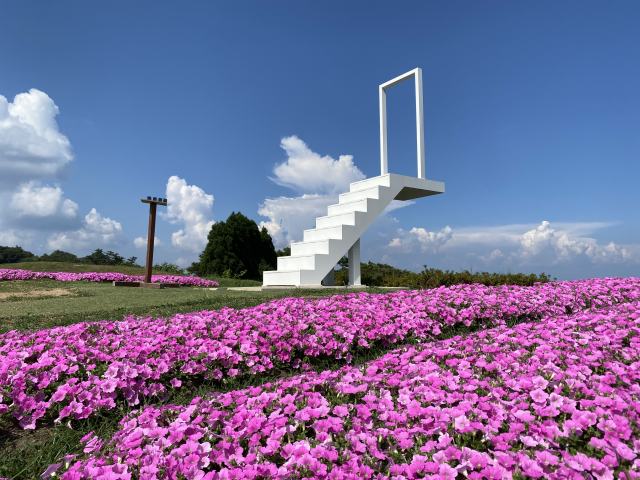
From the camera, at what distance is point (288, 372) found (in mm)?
4086

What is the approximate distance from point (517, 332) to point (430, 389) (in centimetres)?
197

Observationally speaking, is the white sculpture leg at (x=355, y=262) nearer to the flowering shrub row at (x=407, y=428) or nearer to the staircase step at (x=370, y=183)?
the staircase step at (x=370, y=183)

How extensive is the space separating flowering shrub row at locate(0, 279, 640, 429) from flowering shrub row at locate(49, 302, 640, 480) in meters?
0.79

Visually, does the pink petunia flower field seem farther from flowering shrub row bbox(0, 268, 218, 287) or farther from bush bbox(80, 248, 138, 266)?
bush bbox(80, 248, 138, 266)

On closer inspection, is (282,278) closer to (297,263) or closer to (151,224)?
(297,263)

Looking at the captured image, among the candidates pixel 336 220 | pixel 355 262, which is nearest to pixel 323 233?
pixel 336 220

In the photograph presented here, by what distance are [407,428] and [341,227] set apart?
8762 mm

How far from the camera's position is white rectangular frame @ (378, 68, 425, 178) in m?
12.8

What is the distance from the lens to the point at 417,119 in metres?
12.8

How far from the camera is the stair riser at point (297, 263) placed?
10.7 meters

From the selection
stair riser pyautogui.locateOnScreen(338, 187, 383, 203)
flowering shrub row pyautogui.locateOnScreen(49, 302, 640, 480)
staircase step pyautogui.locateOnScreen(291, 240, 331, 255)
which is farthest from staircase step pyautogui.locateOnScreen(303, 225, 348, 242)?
flowering shrub row pyautogui.locateOnScreen(49, 302, 640, 480)

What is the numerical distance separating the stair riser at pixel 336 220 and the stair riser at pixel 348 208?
0.25 metres

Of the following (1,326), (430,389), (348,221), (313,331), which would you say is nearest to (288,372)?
(313,331)

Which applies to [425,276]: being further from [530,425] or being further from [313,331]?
[530,425]
